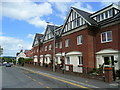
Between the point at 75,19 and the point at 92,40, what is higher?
the point at 75,19

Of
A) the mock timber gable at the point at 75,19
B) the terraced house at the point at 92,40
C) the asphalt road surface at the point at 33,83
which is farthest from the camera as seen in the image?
the mock timber gable at the point at 75,19

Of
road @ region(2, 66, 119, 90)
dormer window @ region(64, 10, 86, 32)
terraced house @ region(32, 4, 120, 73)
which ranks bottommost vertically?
road @ region(2, 66, 119, 90)

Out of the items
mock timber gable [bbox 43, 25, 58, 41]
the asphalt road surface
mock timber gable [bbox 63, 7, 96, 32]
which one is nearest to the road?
the asphalt road surface

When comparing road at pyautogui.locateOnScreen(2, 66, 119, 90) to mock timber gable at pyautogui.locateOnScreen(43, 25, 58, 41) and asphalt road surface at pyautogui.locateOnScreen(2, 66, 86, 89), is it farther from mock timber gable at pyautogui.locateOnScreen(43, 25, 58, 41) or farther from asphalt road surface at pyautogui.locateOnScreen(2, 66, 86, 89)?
mock timber gable at pyautogui.locateOnScreen(43, 25, 58, 41)

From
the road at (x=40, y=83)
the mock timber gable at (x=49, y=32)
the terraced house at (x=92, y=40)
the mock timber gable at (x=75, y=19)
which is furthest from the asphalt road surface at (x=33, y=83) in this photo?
the mock timber gable at (x=49, y=32)

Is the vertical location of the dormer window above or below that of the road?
above

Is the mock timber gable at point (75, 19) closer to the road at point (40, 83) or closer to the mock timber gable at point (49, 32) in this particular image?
the mock timber gable at point (49, 32)

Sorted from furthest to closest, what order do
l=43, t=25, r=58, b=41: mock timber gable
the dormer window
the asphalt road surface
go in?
l=43, t=25, r=58, b=41: mock timber gable → the dormer window → the asphalt road surface

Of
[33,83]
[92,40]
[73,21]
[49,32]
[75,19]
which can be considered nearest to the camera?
[33,83]

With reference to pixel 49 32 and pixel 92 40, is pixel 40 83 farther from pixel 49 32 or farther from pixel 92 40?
pixel 49 32

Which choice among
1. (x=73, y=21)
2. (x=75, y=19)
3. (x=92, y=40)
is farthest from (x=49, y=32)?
(x=92, y=40)

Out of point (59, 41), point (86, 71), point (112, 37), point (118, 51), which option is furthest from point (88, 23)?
point (59, 41)

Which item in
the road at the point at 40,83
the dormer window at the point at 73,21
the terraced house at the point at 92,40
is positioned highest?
the dormer window at the point at 73,21

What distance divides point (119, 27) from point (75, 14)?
8.39 metres
